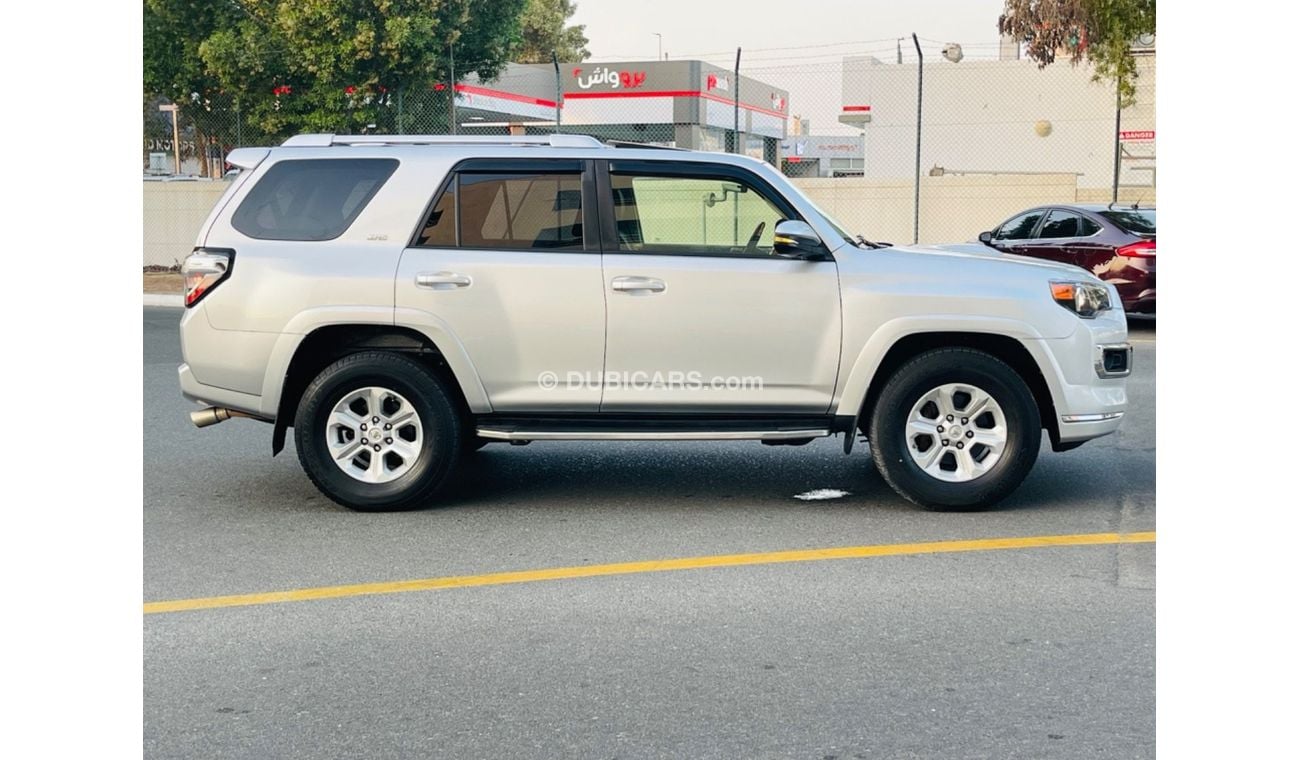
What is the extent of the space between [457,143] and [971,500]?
3.25 metres

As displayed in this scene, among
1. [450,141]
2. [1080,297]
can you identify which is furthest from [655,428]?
[1080,297]

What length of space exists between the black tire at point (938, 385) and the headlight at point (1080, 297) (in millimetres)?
476

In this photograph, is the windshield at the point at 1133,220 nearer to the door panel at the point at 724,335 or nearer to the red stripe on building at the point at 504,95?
the door panel at the point at 724,335

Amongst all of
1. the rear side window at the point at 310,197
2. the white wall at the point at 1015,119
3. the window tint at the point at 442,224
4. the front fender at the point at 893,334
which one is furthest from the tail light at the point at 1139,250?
the white wall at the point at 1015,119

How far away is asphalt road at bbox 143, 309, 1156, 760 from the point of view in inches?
171

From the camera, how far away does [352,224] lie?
740cm

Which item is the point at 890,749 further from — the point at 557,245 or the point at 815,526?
the point at 557,245

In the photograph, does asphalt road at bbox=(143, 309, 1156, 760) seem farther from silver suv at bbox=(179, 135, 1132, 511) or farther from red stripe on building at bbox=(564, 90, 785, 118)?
red stripe on building at bbox=(564, 90, 785, 118)

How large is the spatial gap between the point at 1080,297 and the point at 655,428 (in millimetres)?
2277

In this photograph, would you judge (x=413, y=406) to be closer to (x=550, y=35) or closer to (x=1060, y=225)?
(x=1060, y=225)

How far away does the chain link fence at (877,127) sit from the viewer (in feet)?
79.5

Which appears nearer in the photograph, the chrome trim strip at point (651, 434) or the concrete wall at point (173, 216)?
the chrome trim strip at point (651, 434)

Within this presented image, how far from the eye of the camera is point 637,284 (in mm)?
7215

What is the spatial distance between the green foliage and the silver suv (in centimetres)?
1759
